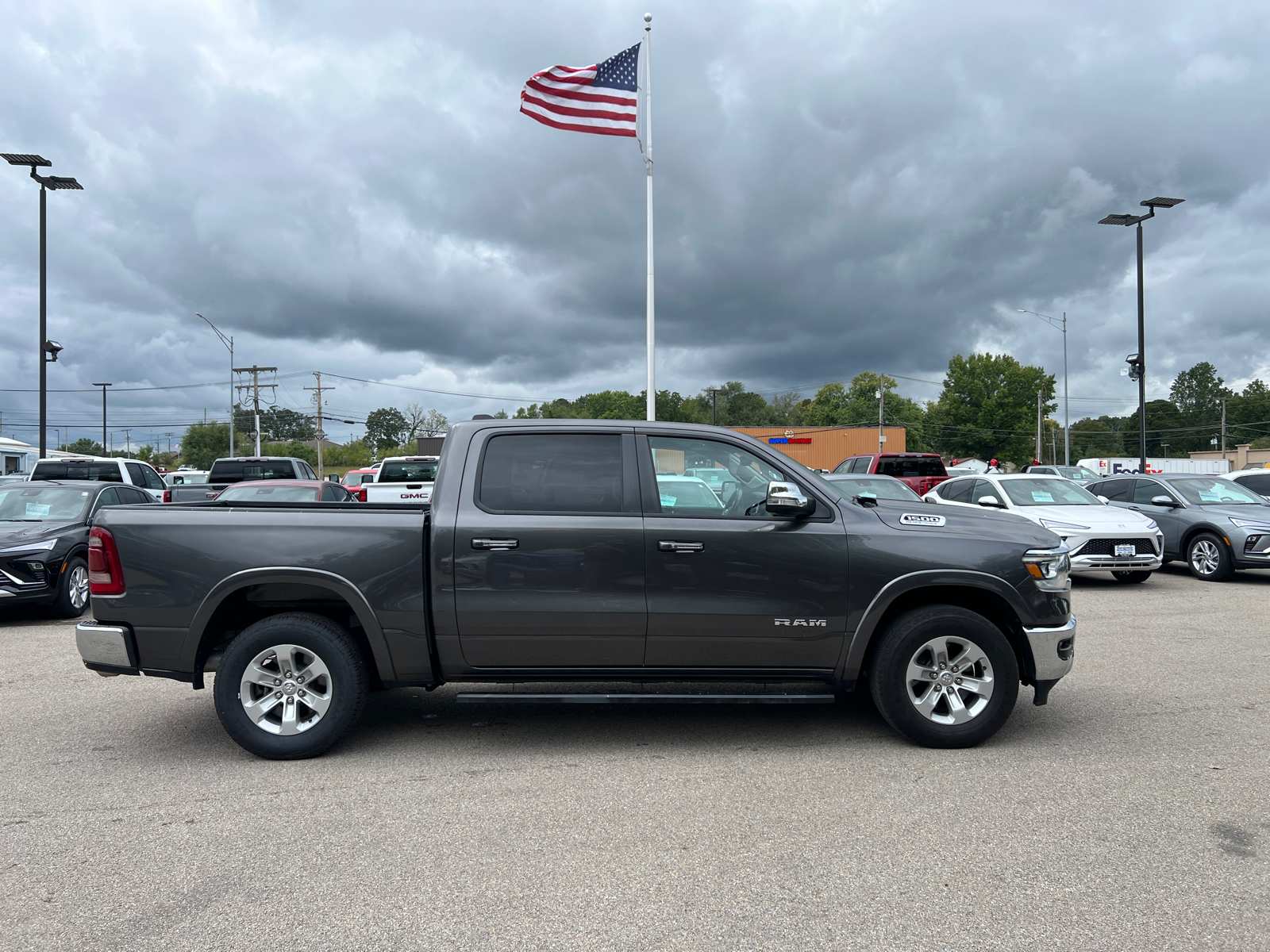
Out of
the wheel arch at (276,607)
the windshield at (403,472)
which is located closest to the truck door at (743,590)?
the wheel arch at (276,607)

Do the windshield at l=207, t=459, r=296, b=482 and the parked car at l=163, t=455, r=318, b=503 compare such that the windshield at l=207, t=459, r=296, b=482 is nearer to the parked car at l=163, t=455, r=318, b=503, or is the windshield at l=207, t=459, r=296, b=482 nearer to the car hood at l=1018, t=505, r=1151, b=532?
the parked car at l=163, t=455, r=318, b=503

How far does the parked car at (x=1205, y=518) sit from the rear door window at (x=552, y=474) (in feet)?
34.9

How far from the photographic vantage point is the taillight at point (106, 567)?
4582 millimetres

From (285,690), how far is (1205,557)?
12.9 m

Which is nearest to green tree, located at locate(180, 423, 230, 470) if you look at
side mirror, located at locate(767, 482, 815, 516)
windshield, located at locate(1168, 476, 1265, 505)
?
windshield, located at locate(1168, 476, 1265, 505)

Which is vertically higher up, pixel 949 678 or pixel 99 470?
pixel 99 470

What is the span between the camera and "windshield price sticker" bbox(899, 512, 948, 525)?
4801 millimetres

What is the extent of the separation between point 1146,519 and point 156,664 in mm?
11922

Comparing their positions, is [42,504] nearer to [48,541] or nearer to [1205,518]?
[48,541]

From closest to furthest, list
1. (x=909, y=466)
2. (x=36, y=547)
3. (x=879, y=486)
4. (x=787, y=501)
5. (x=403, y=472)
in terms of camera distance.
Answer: (x=787, y=501)
(x=36, y=547)
(x=879, y=486)
(x=403, y=472)
(x=909, y=466)

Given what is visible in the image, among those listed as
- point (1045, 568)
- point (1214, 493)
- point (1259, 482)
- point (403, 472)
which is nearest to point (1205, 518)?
point (1214, 493)

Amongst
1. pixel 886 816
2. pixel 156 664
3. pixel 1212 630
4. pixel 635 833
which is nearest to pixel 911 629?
pixel 886 816

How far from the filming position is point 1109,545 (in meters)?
11.1

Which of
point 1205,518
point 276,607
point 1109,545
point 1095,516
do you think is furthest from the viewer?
point 1205,518
